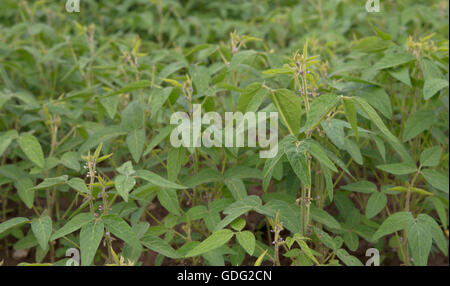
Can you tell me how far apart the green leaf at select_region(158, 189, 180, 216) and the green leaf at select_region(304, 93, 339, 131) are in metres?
0.43

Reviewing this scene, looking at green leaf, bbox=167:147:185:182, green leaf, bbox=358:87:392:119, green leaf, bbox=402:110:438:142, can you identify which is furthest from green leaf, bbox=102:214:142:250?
green leaf, bbox=402:110:438:142

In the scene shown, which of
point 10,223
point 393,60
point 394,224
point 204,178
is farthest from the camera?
point 393,60

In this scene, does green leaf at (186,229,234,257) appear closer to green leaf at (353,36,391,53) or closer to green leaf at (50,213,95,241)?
green leaf at (50,213,95,241)

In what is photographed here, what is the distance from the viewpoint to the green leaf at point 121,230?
1.15m

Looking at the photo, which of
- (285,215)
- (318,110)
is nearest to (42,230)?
(285,215)

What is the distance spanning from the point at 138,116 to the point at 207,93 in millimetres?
240

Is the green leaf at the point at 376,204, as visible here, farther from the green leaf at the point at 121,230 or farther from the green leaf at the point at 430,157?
the green leaf at the point at 121,230

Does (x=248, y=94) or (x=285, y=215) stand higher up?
(x=248, y=94)

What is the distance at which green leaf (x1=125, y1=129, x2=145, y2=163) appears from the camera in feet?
4.80

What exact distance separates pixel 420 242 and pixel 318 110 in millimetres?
462

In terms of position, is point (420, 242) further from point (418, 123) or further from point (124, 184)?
point (124, 184)

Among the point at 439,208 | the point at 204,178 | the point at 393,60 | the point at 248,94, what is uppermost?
the point at 393,60

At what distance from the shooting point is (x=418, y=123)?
162 centimetres
